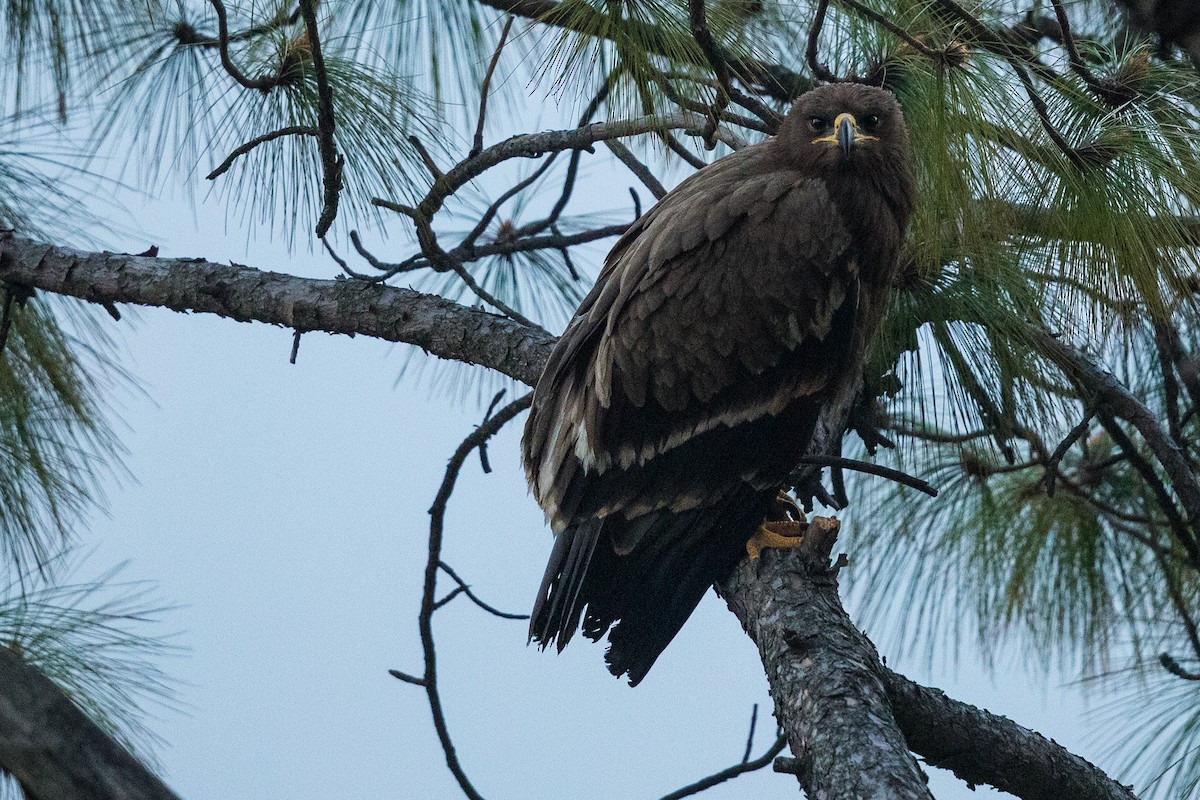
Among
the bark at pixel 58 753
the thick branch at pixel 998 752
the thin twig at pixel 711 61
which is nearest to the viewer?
the bark at pixel 58 753

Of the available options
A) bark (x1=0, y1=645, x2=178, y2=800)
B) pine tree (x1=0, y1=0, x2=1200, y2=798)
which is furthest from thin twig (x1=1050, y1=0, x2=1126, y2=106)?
bark (x1=0, y1=645, x2=178, y2=800)

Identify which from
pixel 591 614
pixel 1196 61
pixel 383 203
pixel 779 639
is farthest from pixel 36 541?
pixel 1196 61

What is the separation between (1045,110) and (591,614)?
1114 millimetres

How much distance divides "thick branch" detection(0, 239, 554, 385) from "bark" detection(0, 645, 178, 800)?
1285 mm

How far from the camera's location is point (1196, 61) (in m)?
0.70

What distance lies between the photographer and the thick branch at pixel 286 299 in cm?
227

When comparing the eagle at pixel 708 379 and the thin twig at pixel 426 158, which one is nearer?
the eagle at pixel 708 379

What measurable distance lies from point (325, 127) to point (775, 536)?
1037 mm

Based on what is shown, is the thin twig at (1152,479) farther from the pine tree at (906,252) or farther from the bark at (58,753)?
the bark at (58,753)

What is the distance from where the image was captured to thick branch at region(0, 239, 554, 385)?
227 centimetres

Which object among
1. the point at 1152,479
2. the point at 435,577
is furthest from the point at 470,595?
the point at 1152,479

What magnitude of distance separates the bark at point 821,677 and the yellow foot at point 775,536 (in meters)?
0.03

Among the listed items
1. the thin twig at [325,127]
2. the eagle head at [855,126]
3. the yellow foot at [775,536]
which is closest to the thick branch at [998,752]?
the yellow foot at [775,536]

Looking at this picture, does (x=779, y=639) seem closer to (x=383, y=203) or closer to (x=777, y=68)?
(x=383, y=203)
